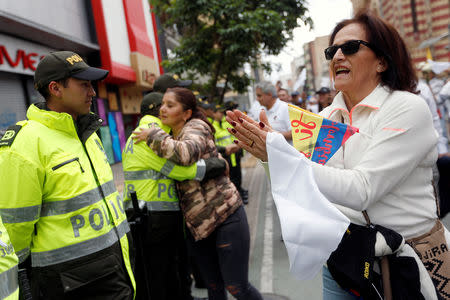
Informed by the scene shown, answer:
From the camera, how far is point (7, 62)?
311 inches

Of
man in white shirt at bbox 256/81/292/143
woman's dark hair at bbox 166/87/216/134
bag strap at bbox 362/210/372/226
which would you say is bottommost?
bag strap at bbox 362/210/372/226

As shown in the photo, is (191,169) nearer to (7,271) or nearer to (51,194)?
(51,194)

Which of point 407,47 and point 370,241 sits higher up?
point 407,47

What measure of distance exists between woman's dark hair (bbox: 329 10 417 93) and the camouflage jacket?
1555 millimetres

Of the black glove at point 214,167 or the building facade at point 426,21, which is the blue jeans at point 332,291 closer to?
the black glove at point 214,167

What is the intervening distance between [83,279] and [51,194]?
506mm

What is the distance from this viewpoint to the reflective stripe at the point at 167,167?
9.82 ft

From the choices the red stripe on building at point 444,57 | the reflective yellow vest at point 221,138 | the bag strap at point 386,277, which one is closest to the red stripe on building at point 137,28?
the reflective yellow vest at point 221,138

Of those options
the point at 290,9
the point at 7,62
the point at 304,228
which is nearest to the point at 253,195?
the point at 290,9

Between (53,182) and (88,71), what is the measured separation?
75cm

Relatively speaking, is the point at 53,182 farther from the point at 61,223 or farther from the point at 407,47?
the point at 407,47

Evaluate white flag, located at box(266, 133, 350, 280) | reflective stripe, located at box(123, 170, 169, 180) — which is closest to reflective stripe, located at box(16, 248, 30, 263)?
reflective stripe, located at box(123, 170, 169, 180)

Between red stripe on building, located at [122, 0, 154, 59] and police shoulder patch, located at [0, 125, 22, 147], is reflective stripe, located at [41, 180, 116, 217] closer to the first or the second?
police shoulder patch, located at [0, 125, 22, 147]

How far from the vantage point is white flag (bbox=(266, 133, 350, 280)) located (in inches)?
54.8
